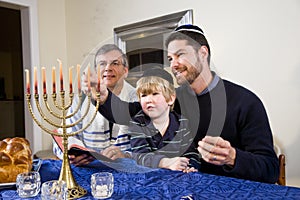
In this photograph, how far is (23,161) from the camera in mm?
1045

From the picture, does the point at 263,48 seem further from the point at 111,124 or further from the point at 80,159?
the point at 80,159

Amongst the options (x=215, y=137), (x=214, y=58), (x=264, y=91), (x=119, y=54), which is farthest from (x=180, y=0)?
(x=215, y=137)

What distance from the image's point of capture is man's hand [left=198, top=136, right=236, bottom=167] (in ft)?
3.87

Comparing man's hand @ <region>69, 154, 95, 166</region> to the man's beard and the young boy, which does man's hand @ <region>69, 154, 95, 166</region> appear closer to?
the young boy

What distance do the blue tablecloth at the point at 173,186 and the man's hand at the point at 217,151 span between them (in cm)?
18

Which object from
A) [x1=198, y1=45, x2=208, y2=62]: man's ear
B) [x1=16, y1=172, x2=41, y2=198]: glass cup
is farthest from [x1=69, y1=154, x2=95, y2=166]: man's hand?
[x1=198, y1=45, x2=208, y2=62]: man's ear

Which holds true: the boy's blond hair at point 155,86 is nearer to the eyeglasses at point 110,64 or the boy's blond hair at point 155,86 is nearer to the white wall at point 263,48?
the eyeglasses at point 110,64

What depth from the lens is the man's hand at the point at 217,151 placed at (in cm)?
118

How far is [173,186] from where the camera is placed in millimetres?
933

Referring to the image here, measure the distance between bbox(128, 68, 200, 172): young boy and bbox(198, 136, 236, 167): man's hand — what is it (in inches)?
2.9

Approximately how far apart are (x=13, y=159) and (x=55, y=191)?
31cm

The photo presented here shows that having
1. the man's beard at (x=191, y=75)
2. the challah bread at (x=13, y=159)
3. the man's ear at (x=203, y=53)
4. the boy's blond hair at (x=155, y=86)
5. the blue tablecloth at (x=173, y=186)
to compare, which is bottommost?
the blue tablecloth at (x=173, y=186)

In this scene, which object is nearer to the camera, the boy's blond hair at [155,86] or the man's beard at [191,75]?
the boy's blond hair at [155,86]

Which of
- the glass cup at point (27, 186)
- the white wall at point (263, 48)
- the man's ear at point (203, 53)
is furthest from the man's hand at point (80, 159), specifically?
the white wall at point (263, 48)
